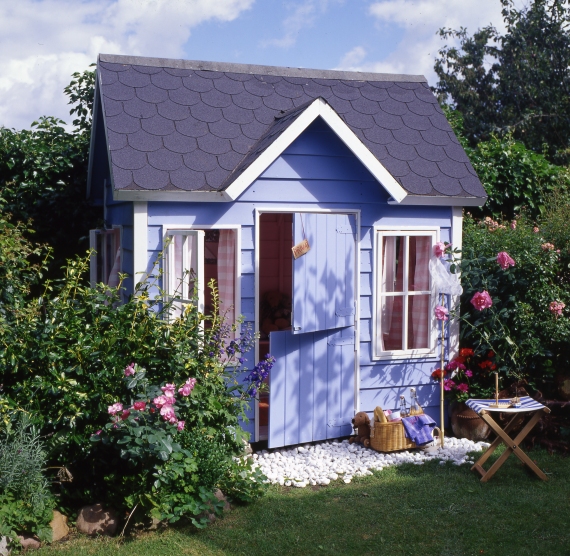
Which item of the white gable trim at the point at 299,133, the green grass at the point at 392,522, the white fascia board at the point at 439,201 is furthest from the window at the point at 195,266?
the green grass at the point at 392,522

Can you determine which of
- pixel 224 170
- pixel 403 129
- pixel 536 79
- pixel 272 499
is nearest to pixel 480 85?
pixel 536 79

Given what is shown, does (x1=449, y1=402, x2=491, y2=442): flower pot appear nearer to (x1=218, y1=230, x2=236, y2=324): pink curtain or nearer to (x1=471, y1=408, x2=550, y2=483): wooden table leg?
(x1=471, y1=408, x2=550, y2=483): wooden table leg

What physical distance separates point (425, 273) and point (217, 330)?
2.87 metres

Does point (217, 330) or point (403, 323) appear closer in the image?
point (217, 330)

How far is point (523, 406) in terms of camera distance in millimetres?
6266

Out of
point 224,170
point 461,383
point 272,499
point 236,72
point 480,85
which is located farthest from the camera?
point 480,85

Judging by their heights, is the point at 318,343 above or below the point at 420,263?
below

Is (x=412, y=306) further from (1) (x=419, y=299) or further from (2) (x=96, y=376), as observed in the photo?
(2) (x=96, y=376)

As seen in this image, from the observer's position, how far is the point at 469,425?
7570 mm

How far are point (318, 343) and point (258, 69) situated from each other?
11.1ft

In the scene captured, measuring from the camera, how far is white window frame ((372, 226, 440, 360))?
7500 mm

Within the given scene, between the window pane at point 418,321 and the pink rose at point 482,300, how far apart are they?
62cm

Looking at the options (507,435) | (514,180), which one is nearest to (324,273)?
(507,435)

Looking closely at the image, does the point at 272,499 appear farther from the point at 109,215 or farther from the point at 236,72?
the point at 236,72
